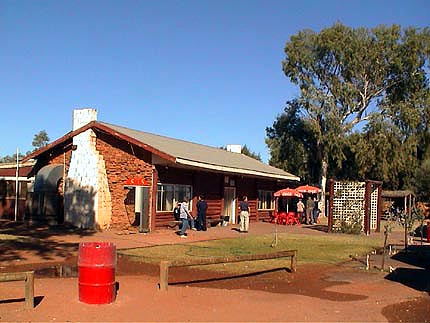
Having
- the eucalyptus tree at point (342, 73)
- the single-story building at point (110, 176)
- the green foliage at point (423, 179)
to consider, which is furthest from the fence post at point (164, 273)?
the green foliage at point (423, 179)

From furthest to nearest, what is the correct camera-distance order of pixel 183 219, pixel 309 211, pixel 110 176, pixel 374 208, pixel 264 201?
pixel 264 201 < pixel 309 211 < pixel 374 208 < pixel 110 176 < pixel 183 219

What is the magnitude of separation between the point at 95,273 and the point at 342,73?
38663mm

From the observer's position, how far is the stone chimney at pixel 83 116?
2462 cm

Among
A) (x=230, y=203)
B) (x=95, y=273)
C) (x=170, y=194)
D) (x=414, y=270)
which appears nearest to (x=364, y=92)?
(x=230, y=203)

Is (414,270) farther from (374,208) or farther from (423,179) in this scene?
(423,179)

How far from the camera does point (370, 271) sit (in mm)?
13438

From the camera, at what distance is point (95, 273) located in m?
8.34

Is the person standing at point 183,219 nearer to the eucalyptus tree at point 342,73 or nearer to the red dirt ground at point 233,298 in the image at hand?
the red dirt ground at point 233,298

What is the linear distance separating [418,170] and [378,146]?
1075 centimetres

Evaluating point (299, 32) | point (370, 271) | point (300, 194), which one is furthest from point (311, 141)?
point (370, 271)

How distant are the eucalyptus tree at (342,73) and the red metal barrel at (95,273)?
35447mm

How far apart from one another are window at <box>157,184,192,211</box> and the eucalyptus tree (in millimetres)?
19041

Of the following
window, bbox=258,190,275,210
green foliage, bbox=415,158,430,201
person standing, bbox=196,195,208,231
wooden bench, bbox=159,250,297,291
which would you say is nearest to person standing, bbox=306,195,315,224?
window, bbox=258,190,275,210

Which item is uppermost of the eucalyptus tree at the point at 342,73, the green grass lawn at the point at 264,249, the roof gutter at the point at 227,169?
the eucalyptus tree at the point at 342,73
